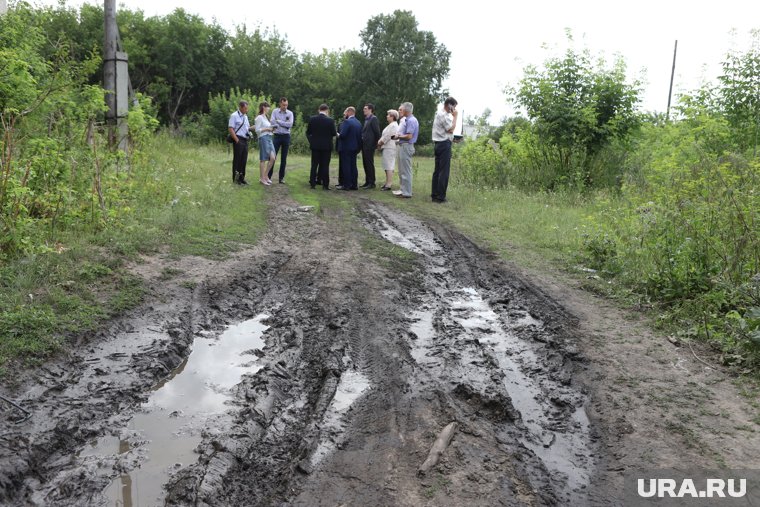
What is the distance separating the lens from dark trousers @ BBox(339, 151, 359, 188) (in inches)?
576

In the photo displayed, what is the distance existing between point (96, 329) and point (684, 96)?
11701 millimetres

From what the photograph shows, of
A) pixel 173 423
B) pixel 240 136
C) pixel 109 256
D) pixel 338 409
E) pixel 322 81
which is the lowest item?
pixel 173 423

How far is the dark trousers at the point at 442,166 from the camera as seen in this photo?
13.0 meters

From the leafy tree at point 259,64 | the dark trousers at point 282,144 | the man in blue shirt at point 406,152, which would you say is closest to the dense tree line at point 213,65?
the leafy tree at point 259,64

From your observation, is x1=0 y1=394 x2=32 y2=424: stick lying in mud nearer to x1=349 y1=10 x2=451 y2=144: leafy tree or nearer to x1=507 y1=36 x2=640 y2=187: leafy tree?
x1=507 y1=36 x2=640 y2=187: leafy tree

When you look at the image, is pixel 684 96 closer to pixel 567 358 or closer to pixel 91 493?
pixel 567 358

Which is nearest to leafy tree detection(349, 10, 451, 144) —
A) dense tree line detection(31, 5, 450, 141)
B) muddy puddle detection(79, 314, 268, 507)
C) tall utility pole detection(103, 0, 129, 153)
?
dense tree line detection(31, 5, 450, 141)

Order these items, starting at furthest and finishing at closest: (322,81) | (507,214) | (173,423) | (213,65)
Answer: (322,81) < (213,65) < (507,214) < (173,423)

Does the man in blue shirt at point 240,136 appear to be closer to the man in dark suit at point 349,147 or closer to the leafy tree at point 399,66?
the man in dark suit at point 349,147

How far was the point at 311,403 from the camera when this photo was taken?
13.4 feet

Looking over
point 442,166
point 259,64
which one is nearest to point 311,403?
point 442,166

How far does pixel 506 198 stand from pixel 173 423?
35.0 feet

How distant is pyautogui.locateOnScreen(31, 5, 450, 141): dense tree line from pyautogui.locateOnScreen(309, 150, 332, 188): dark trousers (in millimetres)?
21984

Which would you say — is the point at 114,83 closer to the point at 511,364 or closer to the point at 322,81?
the point at 511,364
